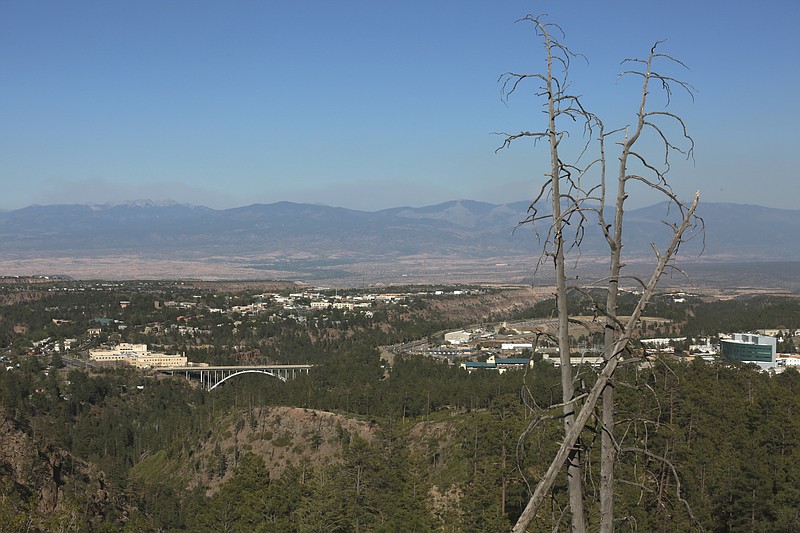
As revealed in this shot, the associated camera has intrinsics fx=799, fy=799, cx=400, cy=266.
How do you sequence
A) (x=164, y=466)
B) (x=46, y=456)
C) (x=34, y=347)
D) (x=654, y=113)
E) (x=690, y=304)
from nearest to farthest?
(x=654, y=113)
(x=46, y=456)
(x=164, y=466)
(x=34, y=347)
(x=690, y=304)

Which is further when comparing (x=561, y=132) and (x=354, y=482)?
(x=354, y=482)

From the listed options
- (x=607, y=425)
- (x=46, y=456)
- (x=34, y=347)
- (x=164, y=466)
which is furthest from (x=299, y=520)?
(x=34, y=347)

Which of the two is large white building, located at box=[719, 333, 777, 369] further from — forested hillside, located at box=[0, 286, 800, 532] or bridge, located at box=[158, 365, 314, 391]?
bridge, located at box=[158, 365, 314, 391]

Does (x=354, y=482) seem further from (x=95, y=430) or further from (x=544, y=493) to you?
(x=95, y=430)

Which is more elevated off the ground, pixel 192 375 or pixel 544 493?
pixel 544 493

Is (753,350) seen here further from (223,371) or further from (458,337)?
(223,371)

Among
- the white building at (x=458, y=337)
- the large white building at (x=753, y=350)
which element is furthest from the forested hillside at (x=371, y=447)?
the large white building at (x=753, y=350)

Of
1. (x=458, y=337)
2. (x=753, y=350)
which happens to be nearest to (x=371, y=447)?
(x=753, y=350)

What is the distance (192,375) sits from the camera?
78.8 m

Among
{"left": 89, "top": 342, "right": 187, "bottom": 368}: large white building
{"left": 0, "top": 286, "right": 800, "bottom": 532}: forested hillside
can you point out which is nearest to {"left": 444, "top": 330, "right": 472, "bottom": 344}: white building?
{"left": 0, "top": 286, "right": 800, "bottom": 532}: forested hillside

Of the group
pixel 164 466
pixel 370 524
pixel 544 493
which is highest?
pixel 544 493

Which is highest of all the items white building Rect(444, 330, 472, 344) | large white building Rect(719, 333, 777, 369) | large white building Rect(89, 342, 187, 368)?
large white building Rect(719, 333, 777, 369)

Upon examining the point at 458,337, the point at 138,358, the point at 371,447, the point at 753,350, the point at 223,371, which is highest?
the point at 753,350

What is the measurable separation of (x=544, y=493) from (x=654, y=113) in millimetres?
2595
